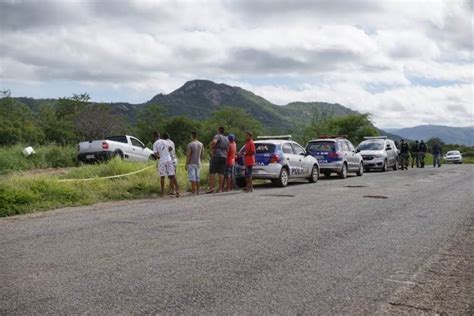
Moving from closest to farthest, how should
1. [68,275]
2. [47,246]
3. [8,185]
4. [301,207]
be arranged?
[68,275], [47,246], [301,207], [8,185]

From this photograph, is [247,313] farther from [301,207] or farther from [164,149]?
[164,149]

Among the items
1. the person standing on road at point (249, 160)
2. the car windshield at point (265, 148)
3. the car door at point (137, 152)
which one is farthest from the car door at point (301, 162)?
the car door at point (137, 152)

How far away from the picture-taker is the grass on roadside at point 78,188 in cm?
1214

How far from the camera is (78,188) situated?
14211mm

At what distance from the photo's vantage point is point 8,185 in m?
12.8

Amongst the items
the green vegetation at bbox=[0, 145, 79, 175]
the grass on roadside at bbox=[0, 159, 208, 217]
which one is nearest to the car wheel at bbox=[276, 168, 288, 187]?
the grass on roadside at bbox=[0, 159, 208, 217]

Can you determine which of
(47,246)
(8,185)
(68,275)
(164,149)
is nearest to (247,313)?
(68,275)

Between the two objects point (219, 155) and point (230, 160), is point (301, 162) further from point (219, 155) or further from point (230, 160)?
point (219, 155)

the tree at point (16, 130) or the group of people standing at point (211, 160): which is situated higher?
the tree at point (16, 130)

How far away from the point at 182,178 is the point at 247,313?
13.2 m

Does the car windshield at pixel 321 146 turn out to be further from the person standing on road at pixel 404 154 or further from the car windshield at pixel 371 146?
the person standing on road at pixel 404 154

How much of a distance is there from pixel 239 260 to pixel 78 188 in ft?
28.7

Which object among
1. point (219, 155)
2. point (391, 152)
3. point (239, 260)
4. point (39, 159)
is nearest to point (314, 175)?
point (219, 155)

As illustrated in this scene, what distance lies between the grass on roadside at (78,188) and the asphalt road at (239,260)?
3.49 ft
